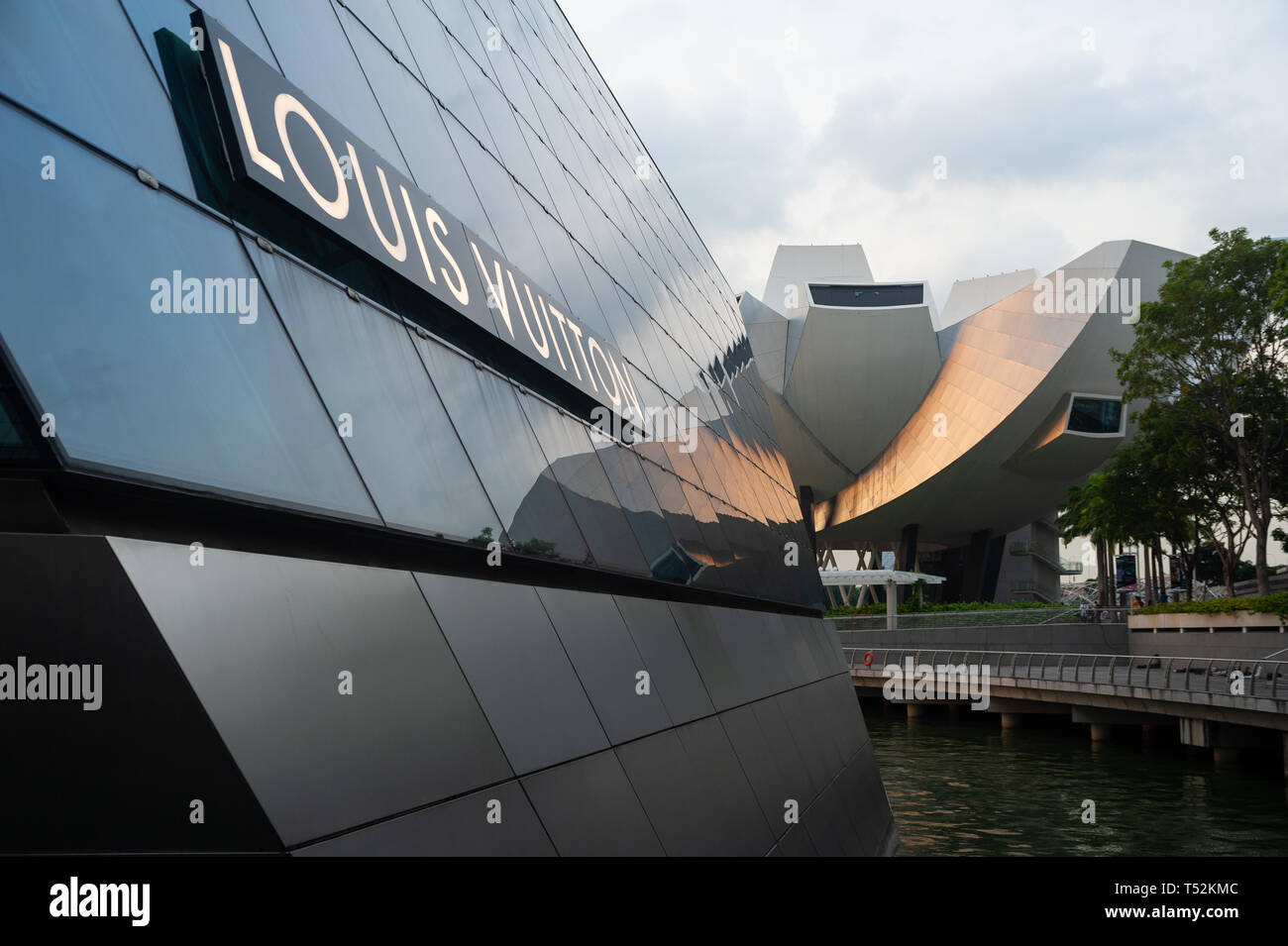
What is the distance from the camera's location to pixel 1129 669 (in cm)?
3188

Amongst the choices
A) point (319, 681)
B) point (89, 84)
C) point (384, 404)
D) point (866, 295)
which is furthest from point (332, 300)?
point (866, 295)

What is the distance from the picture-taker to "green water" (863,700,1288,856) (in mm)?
16781

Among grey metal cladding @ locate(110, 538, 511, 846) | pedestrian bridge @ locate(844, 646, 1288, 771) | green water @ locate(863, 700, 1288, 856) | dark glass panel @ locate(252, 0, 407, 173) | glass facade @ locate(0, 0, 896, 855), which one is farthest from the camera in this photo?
pedestrian bridge @ locate(844, 646, 1288, 771)

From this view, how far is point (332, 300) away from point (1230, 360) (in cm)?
3563

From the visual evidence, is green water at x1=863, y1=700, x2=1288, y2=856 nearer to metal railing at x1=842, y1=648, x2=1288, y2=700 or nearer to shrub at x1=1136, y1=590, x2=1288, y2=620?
metal railing at x1=842, y1=648, x2=1288, y2=700

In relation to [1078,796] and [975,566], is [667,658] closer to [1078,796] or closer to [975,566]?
[1078,796]

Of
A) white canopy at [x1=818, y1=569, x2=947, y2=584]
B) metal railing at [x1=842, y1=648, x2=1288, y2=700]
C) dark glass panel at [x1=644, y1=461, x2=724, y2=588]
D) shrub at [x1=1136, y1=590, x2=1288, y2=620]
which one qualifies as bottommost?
metal railing at [x1=842, y1=648, x2=1288, y2=700]

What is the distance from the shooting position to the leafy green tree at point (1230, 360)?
3222cm

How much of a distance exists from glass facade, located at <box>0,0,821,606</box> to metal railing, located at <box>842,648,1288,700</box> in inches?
808

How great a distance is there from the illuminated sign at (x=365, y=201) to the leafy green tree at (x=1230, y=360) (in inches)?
1237

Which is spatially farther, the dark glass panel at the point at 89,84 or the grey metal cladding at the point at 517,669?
the grey metal cladding at the point at 517,669

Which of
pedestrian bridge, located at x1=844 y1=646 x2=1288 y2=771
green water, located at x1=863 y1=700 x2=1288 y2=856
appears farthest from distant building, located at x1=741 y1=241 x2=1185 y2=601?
green water, located at x1=863 y1=700 x2=1288 y2=856

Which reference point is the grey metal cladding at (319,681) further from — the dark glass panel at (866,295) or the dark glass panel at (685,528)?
the dark glass panel at (866,295)

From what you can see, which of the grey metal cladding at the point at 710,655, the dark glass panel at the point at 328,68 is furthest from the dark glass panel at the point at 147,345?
the grey metal cladding at the point at 710,655
